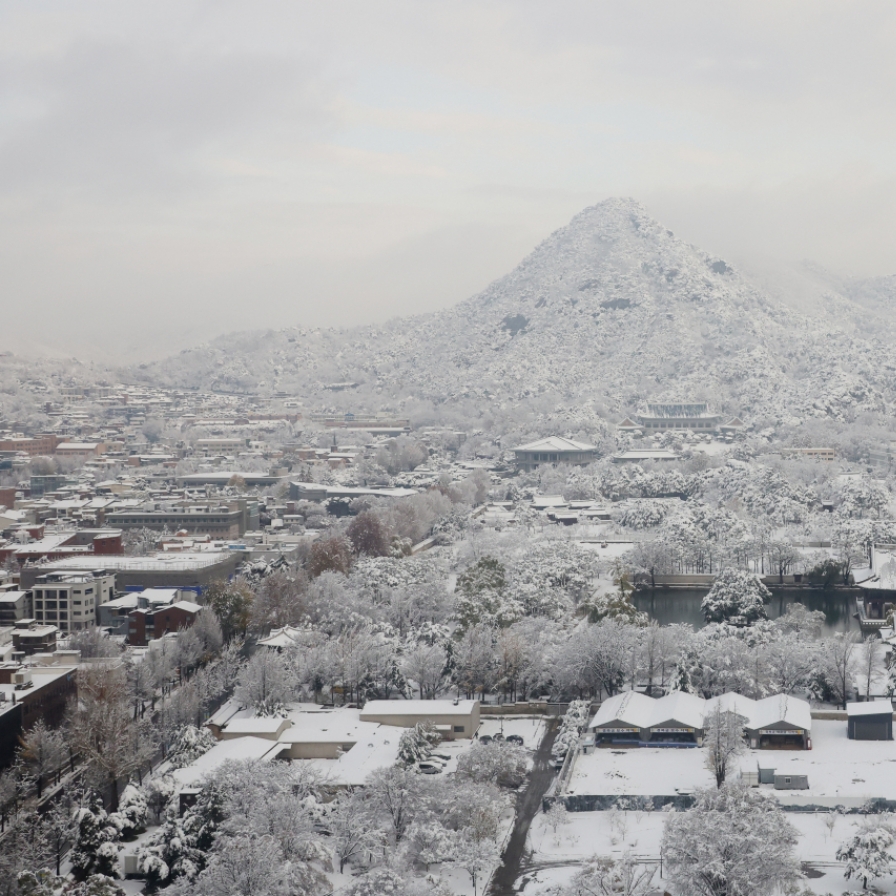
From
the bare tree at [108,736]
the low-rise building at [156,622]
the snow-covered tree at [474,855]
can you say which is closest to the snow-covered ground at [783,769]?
the snow-covered tree at [474,855]

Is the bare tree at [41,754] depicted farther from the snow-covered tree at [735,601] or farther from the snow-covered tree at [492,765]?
the snow-covered tree at [735,601]

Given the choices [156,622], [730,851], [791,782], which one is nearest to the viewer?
[730,851]

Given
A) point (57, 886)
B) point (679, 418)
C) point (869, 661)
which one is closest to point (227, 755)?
point (57, 886)

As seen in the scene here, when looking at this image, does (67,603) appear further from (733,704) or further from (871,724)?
(871,724)

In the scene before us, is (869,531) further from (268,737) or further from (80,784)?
(80,784)

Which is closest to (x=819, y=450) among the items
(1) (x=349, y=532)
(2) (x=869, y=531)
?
(2) (x=869, y=531)

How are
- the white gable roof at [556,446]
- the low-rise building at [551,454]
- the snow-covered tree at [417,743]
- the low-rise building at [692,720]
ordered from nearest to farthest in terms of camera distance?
the snow-covered tree at [417,743] → the low-rise building at [692,720] → the low-rise building at [551,454] → the white gable roof at [556,446]

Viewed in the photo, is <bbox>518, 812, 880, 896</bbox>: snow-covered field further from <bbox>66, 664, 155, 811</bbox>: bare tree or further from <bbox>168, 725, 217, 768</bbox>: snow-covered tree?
<bbox>66, 664, 155, 811</bbox>: bare tree
